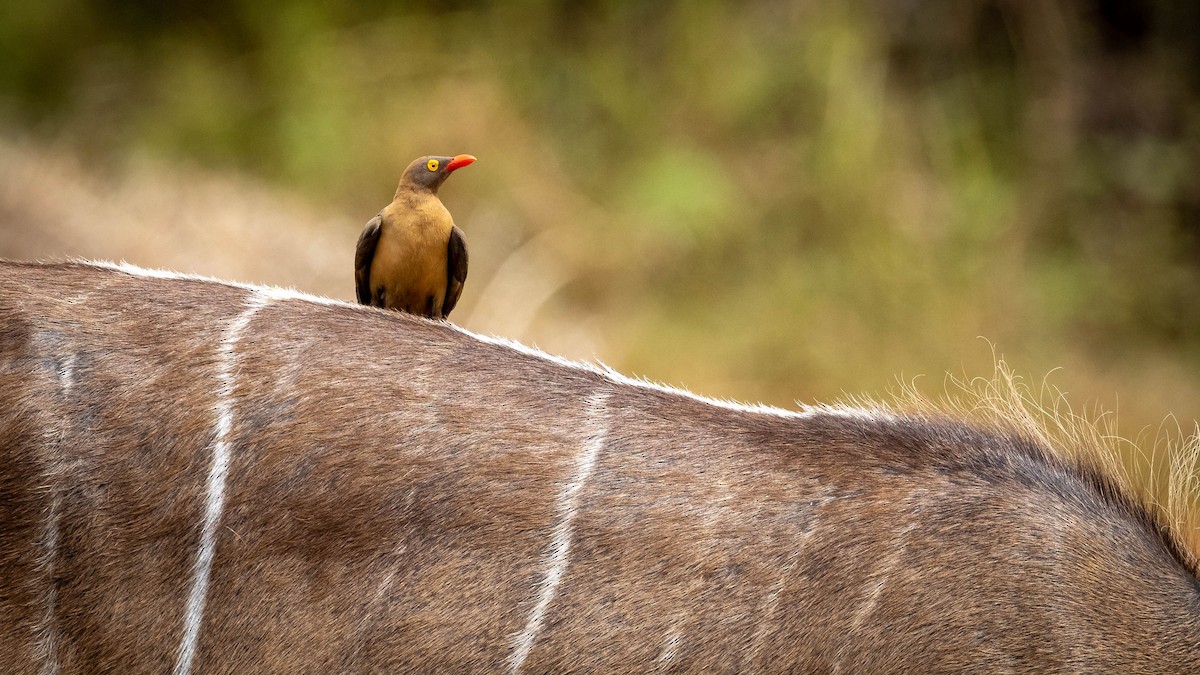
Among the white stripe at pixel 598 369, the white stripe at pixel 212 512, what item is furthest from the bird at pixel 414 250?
the white stripe at pixel 212 512

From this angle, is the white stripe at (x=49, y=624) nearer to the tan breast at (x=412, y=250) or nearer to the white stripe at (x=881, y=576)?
the tan breast at (x=412, y=250)

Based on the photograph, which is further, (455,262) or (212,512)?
(455,262)

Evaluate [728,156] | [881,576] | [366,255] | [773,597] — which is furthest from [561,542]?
[728,156]

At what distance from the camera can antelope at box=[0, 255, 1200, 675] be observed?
2.00 m

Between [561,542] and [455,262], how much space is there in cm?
84

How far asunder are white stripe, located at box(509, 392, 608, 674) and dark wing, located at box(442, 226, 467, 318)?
2.13 ft

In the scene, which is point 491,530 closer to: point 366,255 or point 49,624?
point 49,624

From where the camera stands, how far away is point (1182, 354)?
7.89m

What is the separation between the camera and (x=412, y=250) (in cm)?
262

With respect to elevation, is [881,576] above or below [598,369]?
below

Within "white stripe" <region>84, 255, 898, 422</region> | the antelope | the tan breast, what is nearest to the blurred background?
the tan breast

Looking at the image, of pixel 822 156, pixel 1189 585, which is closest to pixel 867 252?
pixel 822 156

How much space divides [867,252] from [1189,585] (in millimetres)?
5400

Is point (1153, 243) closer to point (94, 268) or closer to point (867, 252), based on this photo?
point (867, 252)
